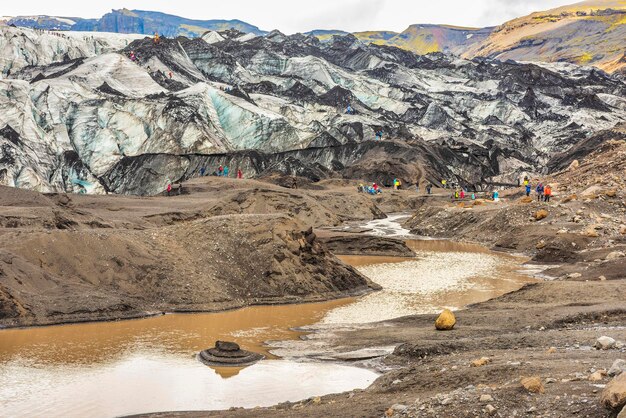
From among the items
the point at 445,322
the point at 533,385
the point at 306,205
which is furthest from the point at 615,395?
the point at 306,205

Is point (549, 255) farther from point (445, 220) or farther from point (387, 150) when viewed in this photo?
point (387, 150)

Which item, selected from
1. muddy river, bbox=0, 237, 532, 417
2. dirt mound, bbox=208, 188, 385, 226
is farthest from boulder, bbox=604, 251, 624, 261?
dirt mound, bbox=208, 188, 385, 226

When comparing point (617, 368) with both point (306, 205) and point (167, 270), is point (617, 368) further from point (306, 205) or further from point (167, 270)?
point (306, 205)

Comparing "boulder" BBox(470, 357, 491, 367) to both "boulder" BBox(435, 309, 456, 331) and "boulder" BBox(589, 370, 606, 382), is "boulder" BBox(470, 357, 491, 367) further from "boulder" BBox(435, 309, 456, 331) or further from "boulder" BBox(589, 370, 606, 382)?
"boulder" BBox(435, 309, 456, 331)

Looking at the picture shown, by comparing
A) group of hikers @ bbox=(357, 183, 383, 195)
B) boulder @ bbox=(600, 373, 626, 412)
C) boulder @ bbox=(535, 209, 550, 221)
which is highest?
group of hikers @ bbox=(357, 183, 383, 195)

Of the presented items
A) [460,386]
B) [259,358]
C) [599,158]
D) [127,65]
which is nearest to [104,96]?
[127,65]

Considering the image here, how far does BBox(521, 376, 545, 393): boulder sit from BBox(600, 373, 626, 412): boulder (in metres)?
1.60

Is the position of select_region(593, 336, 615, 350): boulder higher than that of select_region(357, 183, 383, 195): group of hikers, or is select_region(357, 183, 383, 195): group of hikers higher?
select_region(357, 183, 383, 195): group of hikers

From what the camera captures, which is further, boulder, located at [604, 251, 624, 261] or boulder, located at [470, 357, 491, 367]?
boulder, located at [604, 251, 624, 261]

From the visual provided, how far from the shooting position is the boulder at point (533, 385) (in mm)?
12212

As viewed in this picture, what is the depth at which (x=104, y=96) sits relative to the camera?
3509 inches

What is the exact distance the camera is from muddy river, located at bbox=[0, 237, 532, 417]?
56.4 feet

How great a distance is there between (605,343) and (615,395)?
680 cm

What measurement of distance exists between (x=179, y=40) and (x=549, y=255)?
105 metres
